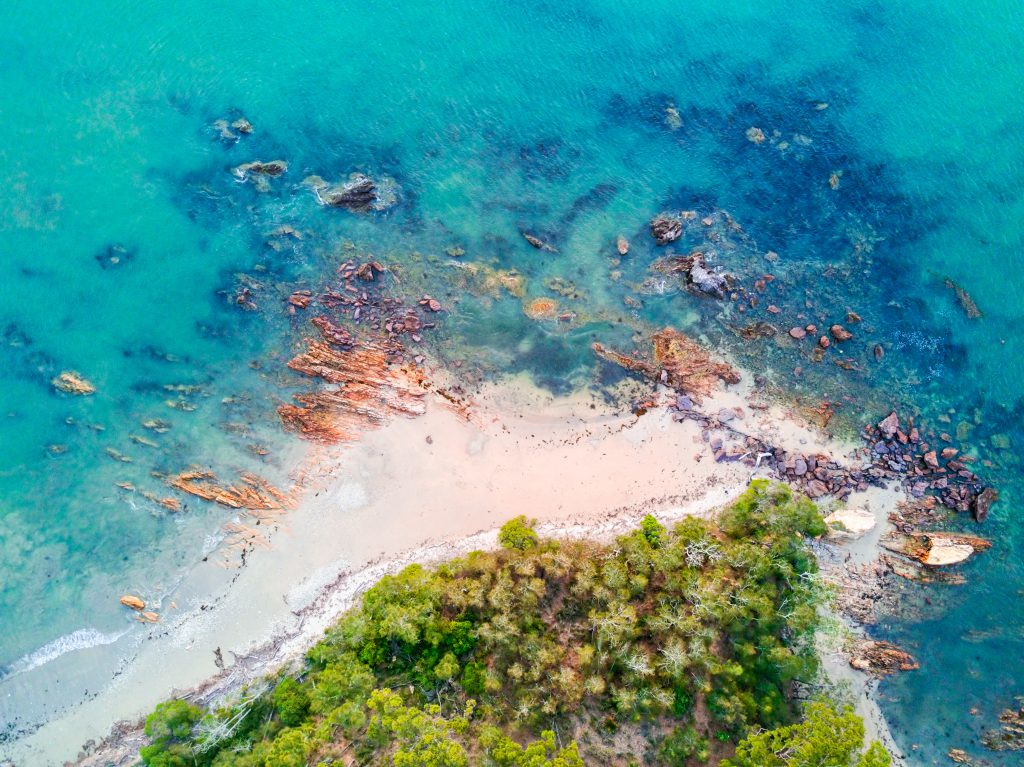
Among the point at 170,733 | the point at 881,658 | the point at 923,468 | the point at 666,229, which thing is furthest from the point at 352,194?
the point at 881,658

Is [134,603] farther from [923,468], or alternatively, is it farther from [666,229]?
[923,468]

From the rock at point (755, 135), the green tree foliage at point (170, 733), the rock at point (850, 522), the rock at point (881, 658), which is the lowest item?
the green tree foliage at point (170, 733)

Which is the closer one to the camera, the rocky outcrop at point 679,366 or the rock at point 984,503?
the rock at point 984,503

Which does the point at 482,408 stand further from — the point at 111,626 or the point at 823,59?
the point at 823,59

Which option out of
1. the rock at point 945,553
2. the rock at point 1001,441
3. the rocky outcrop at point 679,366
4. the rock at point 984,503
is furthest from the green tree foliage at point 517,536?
the rock at point 1001,441

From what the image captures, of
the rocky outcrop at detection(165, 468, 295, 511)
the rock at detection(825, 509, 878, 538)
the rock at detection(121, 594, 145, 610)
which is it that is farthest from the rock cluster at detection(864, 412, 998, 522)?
the rock at detection(121, 594, 145, 610)

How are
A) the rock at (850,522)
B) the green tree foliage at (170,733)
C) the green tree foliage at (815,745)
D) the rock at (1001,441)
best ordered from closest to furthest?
the green tree foliage at (815,745), the green tree foliage at (170,733), the rock at (850,522), the rock at (1001,441)

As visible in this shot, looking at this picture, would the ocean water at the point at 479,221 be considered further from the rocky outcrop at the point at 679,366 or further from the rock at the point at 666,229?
the rocky outcrop at the point at 679,366
